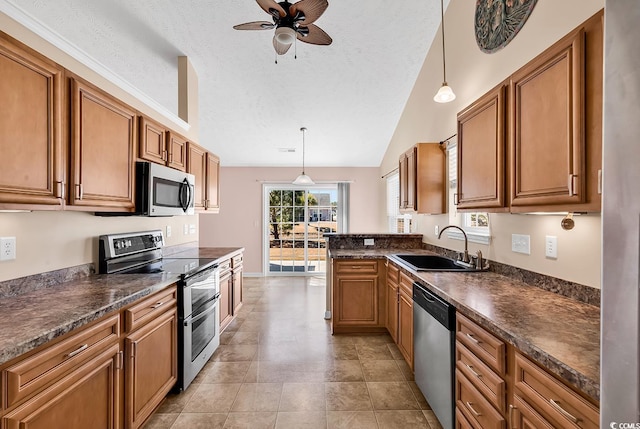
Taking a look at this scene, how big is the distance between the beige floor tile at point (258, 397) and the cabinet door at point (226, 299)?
0.87 m

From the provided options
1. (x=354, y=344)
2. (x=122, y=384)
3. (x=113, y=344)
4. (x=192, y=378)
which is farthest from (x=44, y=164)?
(x=354, y=344)

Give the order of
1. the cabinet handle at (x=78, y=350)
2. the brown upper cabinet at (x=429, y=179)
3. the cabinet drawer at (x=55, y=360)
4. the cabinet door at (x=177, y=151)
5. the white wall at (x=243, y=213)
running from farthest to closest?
the white wall at (x=243, y=213)
the brown upper cabinet at (x=429, y=179)
the cabinet door at (x=177, y=151)
the cabinet handle at (x=78, y=350)
the cabinet drawer at (x=55, y=360)

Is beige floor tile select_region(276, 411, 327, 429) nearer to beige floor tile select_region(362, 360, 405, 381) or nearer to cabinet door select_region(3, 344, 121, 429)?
beige floor tile select_region(362, 360, 405, 381)

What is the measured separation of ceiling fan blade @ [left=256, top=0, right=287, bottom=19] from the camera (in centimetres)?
189

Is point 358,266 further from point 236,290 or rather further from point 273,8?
point 273,8

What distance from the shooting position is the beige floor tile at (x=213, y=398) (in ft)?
6.46

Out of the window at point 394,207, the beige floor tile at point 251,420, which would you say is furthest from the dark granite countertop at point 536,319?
the window at point 394,207

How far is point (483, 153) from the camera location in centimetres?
175

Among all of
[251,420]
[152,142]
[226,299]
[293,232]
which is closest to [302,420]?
[251,420]

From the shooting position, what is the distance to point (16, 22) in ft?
4.92

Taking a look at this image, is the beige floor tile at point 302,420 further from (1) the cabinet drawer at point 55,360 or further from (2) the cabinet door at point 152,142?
(2) the cabinet door at point 152,142

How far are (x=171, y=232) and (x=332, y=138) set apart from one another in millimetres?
3210

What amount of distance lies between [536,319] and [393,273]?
1.60m

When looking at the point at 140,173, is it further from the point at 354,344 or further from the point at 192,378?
the point at 354,344
